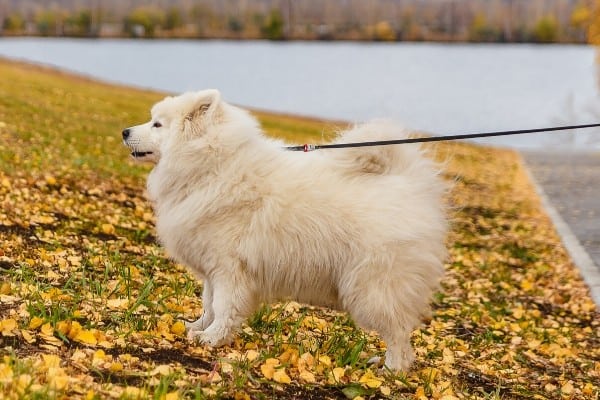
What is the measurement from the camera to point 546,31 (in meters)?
123

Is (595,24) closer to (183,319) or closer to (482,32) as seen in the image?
(183,319)

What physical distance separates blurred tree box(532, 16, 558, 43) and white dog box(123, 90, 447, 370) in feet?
413

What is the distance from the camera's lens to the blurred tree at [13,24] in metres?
124

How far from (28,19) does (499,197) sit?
12654 cm

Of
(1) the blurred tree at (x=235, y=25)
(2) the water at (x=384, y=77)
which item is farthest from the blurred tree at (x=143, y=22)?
(1) the blurred tree at (x=235, y=25)

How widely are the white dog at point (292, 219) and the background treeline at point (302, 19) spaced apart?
122m

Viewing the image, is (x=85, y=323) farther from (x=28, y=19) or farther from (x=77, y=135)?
(x=28, y=19)

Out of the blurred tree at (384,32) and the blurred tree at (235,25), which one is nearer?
the blurred tree at (384,32)

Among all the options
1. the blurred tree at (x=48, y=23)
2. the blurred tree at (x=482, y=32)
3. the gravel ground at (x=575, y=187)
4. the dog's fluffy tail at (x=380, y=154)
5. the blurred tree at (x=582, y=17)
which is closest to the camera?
the dog's fluffy tail at (x=380, y=154)

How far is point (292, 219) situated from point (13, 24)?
131688 millimetres

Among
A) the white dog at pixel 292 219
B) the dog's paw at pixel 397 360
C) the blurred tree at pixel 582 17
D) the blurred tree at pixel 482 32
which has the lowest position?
the dog's paw at pixel 397 360

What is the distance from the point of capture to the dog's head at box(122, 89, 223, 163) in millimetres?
5129

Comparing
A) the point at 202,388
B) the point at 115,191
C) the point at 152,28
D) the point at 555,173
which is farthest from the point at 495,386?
the point at 152,28

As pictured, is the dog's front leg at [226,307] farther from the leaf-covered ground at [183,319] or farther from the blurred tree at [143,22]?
the blurred tree at [143,22]
